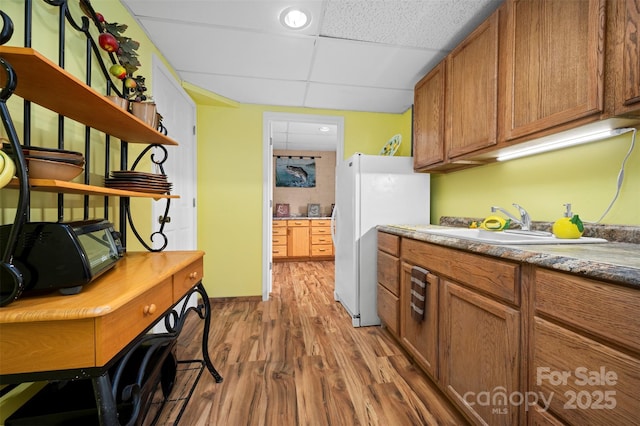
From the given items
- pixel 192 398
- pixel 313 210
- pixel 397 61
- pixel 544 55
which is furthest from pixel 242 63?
pixel 313 210

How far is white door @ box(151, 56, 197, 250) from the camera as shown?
197cm

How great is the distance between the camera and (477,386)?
3.61 ft

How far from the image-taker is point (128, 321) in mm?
750

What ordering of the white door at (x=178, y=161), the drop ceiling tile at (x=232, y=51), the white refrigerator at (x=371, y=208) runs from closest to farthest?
the drop ceiling tile at (x=232, y=51)
the white door at (x=178, y=161)
the white refrigerator at (x=371, y=208)

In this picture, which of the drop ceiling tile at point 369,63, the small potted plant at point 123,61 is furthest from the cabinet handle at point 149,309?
the drop ceiling tile at point 369,63

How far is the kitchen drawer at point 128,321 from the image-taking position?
0.64 metres

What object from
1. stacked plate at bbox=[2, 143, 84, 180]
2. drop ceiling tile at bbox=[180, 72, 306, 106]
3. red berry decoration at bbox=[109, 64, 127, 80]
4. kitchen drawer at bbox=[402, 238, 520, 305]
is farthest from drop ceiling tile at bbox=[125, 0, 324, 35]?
kitchen drawer at bbox=[402, 238, 520, 305]

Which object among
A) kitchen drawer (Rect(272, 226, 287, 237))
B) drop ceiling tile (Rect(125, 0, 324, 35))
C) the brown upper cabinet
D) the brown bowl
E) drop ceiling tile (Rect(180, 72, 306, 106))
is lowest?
kitchen drawer (Rect(272, 226, 287, 237))

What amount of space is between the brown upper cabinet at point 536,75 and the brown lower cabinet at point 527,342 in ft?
2.28

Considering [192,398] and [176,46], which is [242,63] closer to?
[176,46]

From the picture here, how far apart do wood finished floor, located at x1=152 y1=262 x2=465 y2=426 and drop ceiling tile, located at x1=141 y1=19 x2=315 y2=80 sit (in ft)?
7.31

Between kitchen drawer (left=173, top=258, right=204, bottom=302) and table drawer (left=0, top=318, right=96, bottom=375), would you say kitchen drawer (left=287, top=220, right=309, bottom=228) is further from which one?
table drawer (left=0, top=318, right=96, bottom=375)

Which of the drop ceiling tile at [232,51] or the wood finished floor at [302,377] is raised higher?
the drop ceiling tile at [232,51]

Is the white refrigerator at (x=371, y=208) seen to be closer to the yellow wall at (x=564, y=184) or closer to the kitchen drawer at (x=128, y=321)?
the yellow wall at (x=564, y=184)
